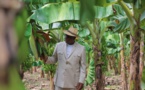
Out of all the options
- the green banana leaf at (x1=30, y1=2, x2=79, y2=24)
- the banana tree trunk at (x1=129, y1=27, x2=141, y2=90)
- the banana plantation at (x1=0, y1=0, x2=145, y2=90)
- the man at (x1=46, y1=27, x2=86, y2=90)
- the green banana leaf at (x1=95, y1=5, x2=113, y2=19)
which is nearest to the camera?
the banana plantation at (x1=0, y1=0, x2=145, y2=90)

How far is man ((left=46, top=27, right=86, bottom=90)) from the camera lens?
2932 millimetres

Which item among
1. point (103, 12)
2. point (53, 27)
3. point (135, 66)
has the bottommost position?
point (135, 66)

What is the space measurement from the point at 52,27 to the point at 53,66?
136 cm

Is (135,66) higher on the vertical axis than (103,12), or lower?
lower

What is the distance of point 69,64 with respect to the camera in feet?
9.66

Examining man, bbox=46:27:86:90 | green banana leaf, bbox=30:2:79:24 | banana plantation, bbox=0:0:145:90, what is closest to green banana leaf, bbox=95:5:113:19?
banana plantation, bbox=0:0:145:90

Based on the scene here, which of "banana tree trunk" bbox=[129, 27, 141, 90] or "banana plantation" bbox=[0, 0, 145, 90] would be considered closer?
"banana plantation" bbox=[0, 0, 145, 90]

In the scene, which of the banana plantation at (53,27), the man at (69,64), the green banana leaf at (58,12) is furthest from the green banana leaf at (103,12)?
the man at (69,64)

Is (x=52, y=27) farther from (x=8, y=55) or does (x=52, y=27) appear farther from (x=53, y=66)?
(x=8, y=55)

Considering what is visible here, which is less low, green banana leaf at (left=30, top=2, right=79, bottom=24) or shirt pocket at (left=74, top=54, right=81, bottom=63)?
green banana leaf at (left=30, top=2, right=79, bottom=24)

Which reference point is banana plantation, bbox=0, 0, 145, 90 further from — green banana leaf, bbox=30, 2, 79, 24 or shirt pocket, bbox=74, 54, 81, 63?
shirt pocket, bbox=74, 54, 81, 63

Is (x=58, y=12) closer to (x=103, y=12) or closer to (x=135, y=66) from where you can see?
(x=103, y=12)

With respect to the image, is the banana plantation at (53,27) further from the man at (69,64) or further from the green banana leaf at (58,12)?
the man at (69,64)


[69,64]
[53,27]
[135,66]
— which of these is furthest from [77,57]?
[53,27]
